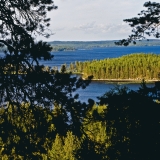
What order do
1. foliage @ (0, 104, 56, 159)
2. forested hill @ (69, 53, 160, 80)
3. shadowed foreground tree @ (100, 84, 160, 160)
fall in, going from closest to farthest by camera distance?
foliage @ (0, 104, 56, 159) → shadowed foreground tree @ (100, 84, 160, 160) → forested hill @ (69, 53, 160, 80)

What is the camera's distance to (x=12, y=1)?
269 inches

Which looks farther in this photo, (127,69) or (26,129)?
(127,69)

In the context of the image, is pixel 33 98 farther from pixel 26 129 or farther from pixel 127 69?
pixel 127 69

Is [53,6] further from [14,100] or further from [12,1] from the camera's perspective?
[14,100]

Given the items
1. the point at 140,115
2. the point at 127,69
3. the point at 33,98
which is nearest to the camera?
the point at 33,98

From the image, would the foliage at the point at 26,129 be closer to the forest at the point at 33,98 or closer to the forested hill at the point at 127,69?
the forest at the point at 33,98

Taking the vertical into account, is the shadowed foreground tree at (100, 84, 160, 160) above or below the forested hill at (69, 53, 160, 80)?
above

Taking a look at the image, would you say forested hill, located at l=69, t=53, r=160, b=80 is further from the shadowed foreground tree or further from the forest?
the forest

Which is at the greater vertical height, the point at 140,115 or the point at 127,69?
the point at 140,115

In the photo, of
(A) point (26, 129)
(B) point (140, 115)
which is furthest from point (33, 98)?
(B) point (140, 115)

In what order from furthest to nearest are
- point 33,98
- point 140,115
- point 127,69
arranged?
point 127,69
point 140,115
point 33,98

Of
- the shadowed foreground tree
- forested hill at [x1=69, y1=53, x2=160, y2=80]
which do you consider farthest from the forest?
forested hill at [x1=69, y1=53, x2=160, y2=80]

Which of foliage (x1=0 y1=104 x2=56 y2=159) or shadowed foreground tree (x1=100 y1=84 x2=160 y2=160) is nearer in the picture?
foliage (x1=0 y1=104 x2=56 y2=159)

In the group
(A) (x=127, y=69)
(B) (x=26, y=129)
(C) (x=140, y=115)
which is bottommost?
(A) (x=127, y=69)
